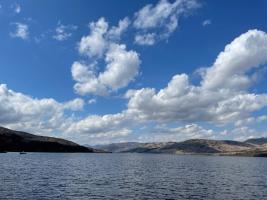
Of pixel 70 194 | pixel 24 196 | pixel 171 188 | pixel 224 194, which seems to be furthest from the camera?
pixel 171 188

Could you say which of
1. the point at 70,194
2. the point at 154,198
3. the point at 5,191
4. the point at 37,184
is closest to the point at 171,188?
the point at 154,198

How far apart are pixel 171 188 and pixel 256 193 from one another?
20233 mm

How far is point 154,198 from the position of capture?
2884 inches

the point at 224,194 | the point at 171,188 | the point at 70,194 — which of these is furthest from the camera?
the point at 171,188

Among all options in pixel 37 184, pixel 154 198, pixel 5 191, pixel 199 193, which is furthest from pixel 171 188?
pixel 5 191

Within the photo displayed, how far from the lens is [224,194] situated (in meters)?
81.1

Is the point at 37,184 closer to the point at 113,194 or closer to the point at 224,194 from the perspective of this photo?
the point at 113,194

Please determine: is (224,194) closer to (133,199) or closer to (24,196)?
(133,199)

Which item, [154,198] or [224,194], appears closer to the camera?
[154,198]

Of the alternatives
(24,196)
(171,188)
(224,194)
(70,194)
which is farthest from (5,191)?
(224,194)

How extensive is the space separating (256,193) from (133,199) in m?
32.2

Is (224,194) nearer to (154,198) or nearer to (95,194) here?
A: (154,198)

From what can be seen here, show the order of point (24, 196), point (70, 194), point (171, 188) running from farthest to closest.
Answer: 1. point (171, 188)
2. point (70, 194)
3. point (24, 196)

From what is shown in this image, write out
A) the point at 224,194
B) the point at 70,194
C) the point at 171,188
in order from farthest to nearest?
the point at 171,188
the point at 224,194
the point at 70,194
